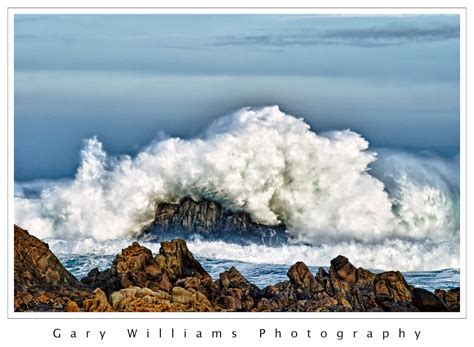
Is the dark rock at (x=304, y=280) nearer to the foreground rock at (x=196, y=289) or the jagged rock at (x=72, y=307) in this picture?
the foreground rock at (x=196, y=289)

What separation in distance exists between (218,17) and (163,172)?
11.9 feet

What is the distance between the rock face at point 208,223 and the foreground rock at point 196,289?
2.91 ft

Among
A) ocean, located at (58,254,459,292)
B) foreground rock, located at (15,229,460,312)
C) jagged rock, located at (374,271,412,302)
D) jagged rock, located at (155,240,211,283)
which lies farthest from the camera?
ocean, located at (58,254,459,292)

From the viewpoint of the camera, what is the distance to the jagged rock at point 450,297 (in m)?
34.5

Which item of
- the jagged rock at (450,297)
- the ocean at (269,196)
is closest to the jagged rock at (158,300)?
the ocean at (269,196)

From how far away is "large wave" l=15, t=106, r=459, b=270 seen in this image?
35781mm

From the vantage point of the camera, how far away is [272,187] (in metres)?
36.2

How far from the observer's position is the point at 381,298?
1350 inches

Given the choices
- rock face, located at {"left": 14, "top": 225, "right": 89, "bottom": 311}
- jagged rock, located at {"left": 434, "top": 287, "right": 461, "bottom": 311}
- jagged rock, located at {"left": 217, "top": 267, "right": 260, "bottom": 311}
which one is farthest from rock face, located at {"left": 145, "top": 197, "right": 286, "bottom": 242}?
jagged rock, located at {"left": 434, "top": 287, "right": 461, "bottom": 311}

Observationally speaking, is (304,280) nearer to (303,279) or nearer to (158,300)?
(303,279)

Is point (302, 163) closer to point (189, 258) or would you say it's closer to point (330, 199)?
point (330, 199)

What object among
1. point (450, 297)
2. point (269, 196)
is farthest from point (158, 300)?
point (450, 297)

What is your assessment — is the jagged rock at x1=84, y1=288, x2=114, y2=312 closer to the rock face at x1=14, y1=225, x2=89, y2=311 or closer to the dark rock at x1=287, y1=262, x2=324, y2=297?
the rock face at x1=14, y1=225, x2=89, y2=311

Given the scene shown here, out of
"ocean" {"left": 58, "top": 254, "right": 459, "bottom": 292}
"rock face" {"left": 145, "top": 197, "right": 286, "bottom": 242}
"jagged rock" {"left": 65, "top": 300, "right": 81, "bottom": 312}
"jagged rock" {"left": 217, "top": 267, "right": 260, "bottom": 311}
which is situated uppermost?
"rock face" {"left": 145, "top": 197, "right": 286, "bottom": 242}
